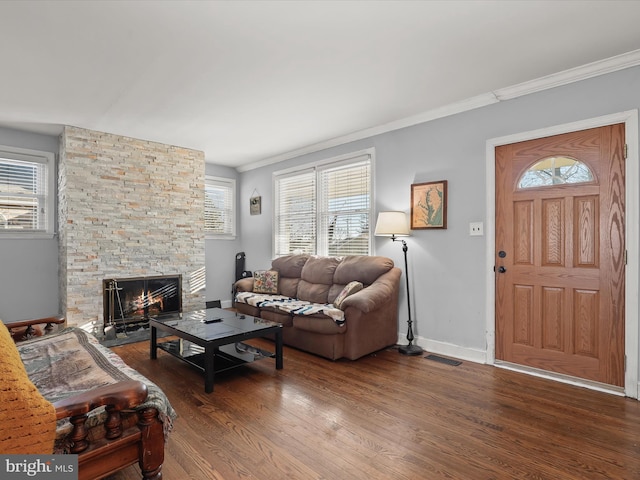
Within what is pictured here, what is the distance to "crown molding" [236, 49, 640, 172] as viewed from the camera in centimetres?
268

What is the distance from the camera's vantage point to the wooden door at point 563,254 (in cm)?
272

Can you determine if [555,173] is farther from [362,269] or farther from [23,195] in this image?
[23,195]

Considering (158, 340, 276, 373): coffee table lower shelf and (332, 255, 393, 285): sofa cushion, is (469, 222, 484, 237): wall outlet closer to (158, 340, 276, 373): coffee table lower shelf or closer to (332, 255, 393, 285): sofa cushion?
(332, 255, 393, 285): sofa cushion

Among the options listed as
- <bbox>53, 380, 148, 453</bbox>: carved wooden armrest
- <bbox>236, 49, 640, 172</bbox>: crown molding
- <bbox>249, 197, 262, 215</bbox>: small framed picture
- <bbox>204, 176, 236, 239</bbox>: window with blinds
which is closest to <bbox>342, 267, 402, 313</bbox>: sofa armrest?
<bbox>236, 49, 640, 172</bbox>: crown molding

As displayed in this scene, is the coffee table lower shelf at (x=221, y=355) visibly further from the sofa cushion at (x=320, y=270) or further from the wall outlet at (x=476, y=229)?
the wall outlet at (x=476, y=229)

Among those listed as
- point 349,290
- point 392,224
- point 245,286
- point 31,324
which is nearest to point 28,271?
point 31,324

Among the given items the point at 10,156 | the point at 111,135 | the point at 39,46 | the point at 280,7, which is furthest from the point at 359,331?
the point at 10,156

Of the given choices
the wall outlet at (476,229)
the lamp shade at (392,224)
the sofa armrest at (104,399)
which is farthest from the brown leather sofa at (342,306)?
the sofa armrest at (104,399)

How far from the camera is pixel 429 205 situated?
379cm

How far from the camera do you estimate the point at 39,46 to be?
2512 mm

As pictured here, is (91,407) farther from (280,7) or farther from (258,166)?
(258,166)

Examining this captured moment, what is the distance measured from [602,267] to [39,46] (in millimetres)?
4544

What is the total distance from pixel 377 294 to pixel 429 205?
1130 millimetres

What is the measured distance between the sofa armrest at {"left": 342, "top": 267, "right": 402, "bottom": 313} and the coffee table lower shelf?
2.98 ft
